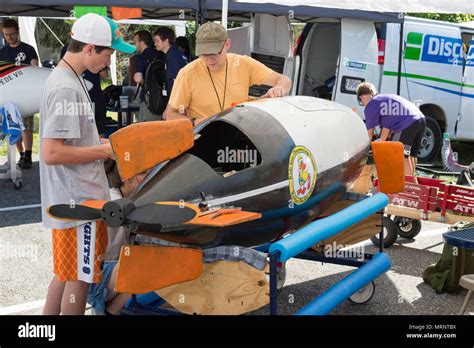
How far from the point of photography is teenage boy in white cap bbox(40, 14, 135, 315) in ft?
11.0

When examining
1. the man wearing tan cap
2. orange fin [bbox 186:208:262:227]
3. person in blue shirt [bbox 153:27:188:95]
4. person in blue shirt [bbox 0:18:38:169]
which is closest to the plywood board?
orange fin [bbox 186:208:262:227]

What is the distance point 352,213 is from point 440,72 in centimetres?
687

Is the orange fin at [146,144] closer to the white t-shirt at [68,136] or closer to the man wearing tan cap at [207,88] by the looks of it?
the white t-shirt at [68,136]

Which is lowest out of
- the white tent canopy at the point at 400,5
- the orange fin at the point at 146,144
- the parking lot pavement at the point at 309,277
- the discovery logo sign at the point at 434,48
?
the parking lot pavement at the point at 309,277

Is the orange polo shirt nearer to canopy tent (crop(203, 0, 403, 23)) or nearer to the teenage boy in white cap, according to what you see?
the teenage boy in white cap

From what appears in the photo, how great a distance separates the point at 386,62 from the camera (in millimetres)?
9875

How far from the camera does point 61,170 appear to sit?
3467 mm

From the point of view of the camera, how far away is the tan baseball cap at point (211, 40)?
4441mm

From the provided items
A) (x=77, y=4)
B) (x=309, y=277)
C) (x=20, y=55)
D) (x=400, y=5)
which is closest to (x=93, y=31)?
(x=309, y=277)

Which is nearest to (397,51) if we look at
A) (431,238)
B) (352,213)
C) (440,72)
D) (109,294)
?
(440,72)

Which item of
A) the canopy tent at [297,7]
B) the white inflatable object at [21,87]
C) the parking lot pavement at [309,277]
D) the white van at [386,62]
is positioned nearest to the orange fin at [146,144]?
the parking lot pavement at [309,277]

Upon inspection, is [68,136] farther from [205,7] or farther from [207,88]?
[205,7]

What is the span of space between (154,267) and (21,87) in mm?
5485

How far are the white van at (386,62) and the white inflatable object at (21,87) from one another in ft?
10.5
